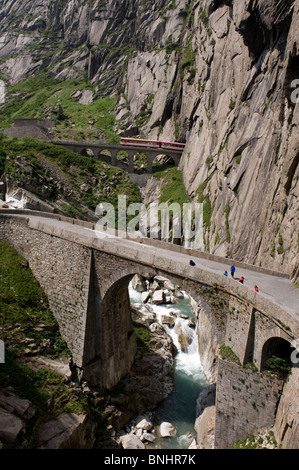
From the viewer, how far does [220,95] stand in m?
36.5

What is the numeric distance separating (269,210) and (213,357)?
9.96m

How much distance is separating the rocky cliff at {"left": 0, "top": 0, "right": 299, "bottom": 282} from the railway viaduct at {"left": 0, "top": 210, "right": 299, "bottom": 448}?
4.31m

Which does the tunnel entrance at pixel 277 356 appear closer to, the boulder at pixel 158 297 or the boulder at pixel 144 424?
the boulder at pixel 144 424

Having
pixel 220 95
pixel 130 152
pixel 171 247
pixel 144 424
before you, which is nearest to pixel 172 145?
pixel 130 152

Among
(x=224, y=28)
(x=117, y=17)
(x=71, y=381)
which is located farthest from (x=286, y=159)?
(x=117, y=17)

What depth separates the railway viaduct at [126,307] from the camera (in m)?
12.7

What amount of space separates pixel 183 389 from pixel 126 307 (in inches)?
258

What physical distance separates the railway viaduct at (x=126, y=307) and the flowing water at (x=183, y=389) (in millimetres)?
1967

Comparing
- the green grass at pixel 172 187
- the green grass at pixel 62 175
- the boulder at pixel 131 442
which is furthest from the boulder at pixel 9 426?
the green grass at pixel 172 187

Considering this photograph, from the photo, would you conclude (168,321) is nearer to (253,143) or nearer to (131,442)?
(131,442)

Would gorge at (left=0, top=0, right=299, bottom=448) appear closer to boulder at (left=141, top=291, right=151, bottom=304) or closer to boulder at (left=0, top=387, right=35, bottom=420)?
boulder at (left=0, top=387, right=35, bottom=420)

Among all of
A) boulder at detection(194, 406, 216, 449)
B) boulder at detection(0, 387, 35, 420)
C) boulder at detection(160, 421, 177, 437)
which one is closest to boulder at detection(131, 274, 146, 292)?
boulder at detection(160, 421, 177, 437)

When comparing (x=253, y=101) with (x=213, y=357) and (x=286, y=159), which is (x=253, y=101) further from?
(x=213, y=357)

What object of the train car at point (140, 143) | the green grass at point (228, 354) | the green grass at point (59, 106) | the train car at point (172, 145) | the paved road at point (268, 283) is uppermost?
the green grass at point (59, 106)
